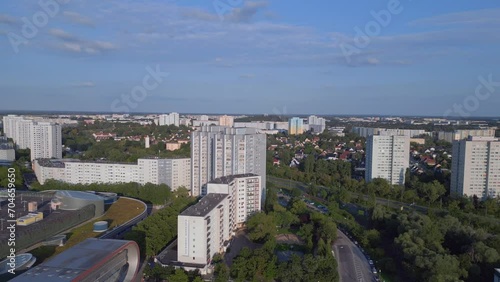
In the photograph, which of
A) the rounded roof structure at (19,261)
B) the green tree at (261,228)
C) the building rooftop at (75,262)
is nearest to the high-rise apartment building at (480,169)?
the green tree at (261,228)

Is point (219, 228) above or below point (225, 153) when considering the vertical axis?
below

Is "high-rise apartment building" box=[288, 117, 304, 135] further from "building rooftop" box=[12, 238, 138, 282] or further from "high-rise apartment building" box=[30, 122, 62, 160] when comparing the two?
"building rooftop" box=[12, 238, 138, 282]

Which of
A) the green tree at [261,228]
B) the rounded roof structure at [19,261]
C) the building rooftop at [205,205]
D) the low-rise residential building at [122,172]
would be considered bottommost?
the green tree at [261,228]

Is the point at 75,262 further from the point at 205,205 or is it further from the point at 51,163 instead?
the point at 51,163

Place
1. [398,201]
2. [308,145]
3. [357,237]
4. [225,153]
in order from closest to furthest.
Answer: [357,237] < [225,153] < [398,201] < [308,145]

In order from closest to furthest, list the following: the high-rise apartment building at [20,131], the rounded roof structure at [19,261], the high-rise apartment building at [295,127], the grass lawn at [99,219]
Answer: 1. the rounded roof structure at [19,261]
2. the grass lawn at [99,219]
3. the high-rise apartment building at [20,131]
4. the high-rise apartment building at [295,127]

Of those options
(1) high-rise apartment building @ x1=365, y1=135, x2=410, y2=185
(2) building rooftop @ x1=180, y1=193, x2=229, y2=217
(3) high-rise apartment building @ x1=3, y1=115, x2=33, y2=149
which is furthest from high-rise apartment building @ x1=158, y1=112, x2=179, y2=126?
(2) building rooftop @ x1=180, y1=193, x2=229, y2=217

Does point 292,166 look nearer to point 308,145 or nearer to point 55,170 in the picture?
point 308,145

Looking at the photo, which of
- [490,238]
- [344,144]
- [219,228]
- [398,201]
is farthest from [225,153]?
[344,144]

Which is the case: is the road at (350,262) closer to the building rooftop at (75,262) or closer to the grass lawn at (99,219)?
the building rooftop at (75,262)
